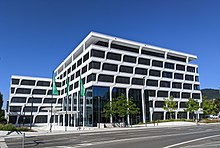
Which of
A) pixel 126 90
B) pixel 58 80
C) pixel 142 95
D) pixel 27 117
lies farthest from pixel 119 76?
pixel 27 117

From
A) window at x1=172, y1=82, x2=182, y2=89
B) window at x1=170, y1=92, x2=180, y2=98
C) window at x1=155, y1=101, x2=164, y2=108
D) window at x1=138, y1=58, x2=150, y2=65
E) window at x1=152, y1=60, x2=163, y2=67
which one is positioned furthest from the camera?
window at x1=172, y1=82, x2=182, y2=89

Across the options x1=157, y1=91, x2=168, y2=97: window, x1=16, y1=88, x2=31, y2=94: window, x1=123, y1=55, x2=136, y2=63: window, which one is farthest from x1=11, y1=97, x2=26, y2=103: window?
x1=157, y1=91, x2=168, y2=97: window

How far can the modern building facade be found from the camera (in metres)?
56.2

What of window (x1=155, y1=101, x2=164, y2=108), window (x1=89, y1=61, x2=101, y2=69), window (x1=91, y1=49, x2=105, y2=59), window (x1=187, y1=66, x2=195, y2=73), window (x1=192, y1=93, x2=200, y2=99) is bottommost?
window (x1=155, y1=101, x2=164, y2=108)

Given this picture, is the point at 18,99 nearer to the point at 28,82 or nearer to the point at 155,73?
the point at 28,82

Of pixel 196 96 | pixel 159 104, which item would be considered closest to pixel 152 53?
pixel 159 104

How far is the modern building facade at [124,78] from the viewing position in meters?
56.2

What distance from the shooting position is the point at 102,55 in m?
58.4

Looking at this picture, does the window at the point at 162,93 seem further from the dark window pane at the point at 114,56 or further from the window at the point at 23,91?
the window at the point at 23,91

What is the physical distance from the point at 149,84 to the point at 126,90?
987 cm

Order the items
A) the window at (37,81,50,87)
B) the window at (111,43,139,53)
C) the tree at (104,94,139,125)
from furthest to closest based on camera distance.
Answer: the window at (37,81,50,87)
the window at (111,43,139,53)
the tree at (104,94,139,125)

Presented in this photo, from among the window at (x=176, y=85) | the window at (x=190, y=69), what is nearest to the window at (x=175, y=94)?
the window at (x=176, y=85)

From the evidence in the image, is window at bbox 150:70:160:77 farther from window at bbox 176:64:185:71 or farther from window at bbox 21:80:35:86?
window at bbox 21:80:35:86

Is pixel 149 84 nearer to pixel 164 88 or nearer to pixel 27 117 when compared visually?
pixel 164 88
